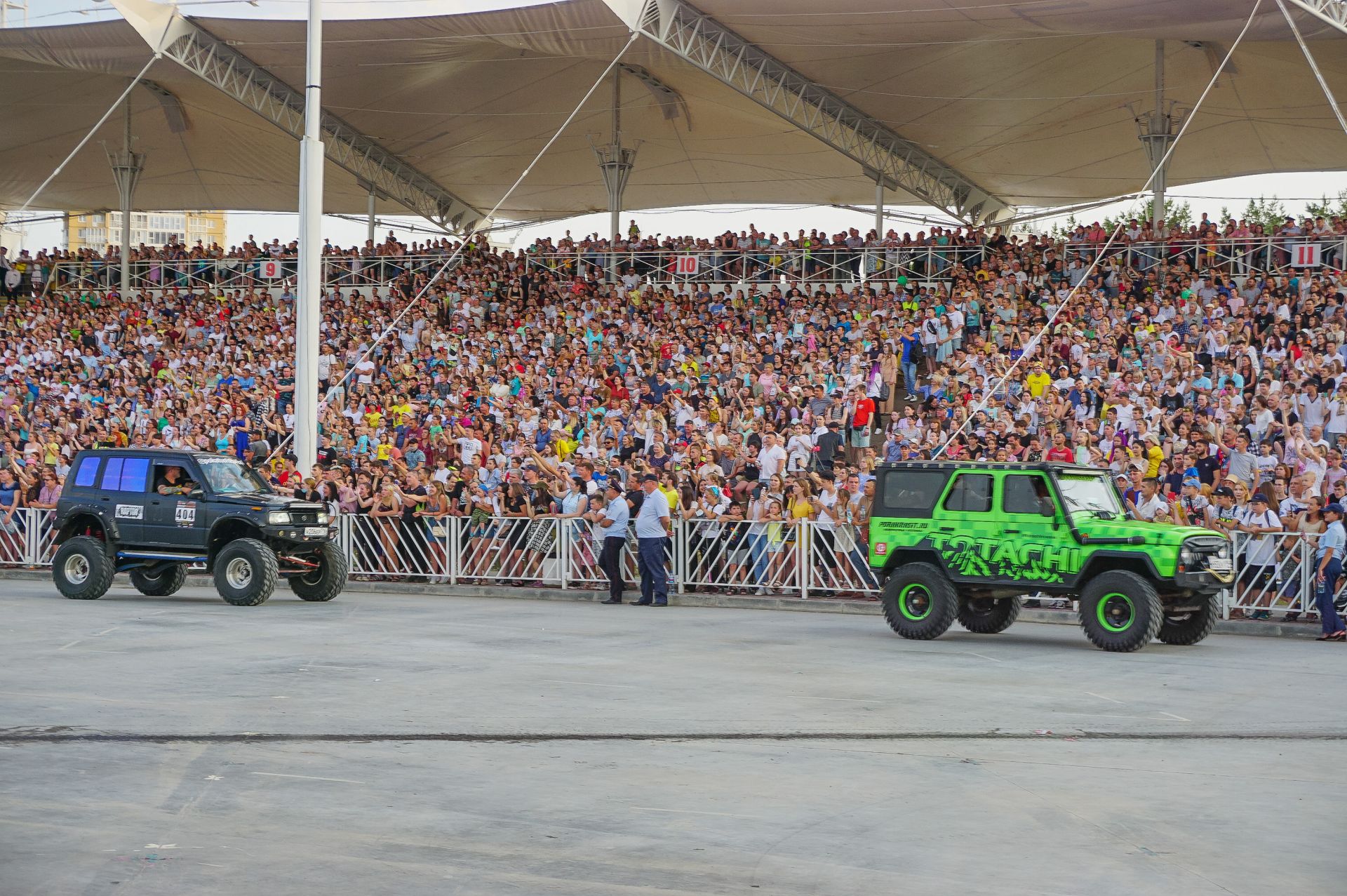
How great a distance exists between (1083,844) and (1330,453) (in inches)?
513

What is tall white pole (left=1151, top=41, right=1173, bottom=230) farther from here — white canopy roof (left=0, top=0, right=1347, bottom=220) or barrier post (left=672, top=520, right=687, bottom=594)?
barrier post (left=672, top=520, right=687, bottom=594)

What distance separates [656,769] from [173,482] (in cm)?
1279

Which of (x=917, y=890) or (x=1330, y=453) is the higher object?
(x=1330, y=453)

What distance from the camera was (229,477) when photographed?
19.8m

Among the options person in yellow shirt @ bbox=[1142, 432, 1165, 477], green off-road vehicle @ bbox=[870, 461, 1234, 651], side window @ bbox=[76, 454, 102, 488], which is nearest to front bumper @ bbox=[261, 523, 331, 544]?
side window @ bbox=[76, 454, 102, 488]

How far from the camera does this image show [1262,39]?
2606cm

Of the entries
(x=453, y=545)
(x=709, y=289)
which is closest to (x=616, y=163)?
(x=709, y=289)

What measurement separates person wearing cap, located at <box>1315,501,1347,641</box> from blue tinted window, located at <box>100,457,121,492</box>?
1502cm

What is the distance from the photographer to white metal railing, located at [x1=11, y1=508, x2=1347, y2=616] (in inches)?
698

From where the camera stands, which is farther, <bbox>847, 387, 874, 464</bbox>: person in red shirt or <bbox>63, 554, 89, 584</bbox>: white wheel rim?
<bbox>847, 387, 874, 464</bbox>: person in red shirt

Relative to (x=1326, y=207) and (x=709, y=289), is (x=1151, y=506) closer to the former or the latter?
(x=709, y=289)

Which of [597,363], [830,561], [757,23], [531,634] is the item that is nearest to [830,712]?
[531,634]

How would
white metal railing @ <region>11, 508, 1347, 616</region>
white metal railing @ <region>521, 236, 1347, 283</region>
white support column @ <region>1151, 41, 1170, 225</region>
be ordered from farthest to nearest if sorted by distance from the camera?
white support column @ <region>1151, 41, 1170, 225</region> → white metal railing @ <region>521, 236, 1347, 283</region> → white metal railing @ <region>11, 508, 1347, 616</region>

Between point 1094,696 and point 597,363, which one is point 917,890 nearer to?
point 1094,696
